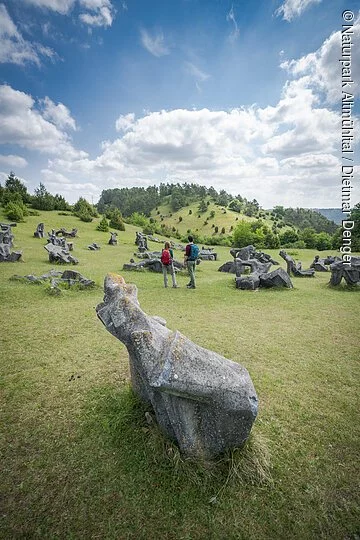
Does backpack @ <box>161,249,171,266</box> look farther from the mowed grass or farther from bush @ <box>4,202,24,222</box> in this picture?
bush @ <box>4,202,24,222</box>

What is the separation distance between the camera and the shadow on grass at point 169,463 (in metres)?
3.74

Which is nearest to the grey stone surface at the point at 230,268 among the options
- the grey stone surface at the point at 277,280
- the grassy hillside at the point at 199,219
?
the grey stone surface at the point at 277,280

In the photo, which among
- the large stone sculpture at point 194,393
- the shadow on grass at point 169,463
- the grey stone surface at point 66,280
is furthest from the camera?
the grey stone surface at point 66,280

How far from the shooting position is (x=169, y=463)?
3990mm

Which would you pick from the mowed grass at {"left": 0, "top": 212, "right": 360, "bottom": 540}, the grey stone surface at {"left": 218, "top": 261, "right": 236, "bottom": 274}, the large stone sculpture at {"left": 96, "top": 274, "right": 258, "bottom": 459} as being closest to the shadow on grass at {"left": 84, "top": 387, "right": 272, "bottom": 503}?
the mowed grass at {"left": 0, "top": 212, "right": 360, "bottom": 540}

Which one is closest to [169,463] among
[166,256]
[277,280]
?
[166,256]

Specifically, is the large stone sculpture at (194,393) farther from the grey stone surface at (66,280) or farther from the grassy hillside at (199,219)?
the grassy hillside at (199,219)

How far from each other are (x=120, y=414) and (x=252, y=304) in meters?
9.12

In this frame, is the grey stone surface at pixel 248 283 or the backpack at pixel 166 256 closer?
the backpack at pixel 166 256

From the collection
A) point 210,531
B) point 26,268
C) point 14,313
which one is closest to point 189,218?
point 26,268

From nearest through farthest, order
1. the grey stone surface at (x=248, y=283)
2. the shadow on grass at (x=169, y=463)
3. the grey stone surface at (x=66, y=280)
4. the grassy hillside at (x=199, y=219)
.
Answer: the shadow on grass at (x=169, y=463) → the grey stone surface at (x=66, y=280) → the grey stone surface at (x=248, y=283) → the grassy hillside at (x=199, y=219)

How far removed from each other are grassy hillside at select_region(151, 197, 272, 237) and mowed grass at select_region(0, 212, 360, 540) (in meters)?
78.8

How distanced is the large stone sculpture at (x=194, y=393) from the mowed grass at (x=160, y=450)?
0.34 m

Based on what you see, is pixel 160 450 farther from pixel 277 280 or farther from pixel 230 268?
pixel 230 268
